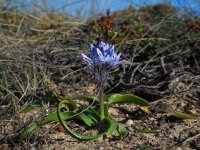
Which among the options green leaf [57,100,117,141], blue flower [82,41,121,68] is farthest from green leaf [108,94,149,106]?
blue flower [82,41,121,68]

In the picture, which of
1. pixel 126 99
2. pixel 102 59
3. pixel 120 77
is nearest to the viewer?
pixel 102 59

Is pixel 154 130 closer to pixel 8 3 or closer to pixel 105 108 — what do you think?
pixel 105 108

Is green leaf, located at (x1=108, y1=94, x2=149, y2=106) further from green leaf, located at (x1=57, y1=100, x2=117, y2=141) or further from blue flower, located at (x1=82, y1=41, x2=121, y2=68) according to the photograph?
blue flower, located at (x1=82, y1=41, x2=121, y2=68)

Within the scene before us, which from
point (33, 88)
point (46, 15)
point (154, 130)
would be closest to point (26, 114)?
point (33, 88)

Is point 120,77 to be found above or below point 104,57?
below

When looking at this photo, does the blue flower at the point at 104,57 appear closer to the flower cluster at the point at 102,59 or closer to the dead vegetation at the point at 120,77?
the flower cluster at the point at 102,59

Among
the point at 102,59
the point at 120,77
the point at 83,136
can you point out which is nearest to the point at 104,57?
the point at 102,59

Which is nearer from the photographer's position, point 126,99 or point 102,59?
point 102,59

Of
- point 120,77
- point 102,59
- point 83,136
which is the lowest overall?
point 83,136

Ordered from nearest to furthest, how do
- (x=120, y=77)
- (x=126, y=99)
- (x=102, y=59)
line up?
(x=102, y=59) → (x=126, y=99) → (x=120, y=77)

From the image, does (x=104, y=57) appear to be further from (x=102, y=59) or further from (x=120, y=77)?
(x=120, y=77)
